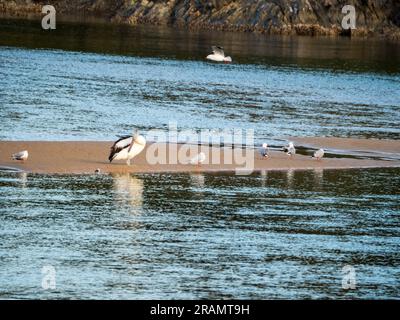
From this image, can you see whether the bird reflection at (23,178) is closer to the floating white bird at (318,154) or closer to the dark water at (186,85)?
the dark water at (186,85)

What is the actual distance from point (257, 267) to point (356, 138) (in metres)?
15.4

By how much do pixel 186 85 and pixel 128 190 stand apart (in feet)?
81.0

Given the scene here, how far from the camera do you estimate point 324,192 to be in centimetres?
2623

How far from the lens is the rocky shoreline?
93.2m

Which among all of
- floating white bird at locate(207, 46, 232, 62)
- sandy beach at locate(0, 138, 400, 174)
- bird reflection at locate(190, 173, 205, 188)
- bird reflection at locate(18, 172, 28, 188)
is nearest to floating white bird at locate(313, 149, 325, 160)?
sandy beach at locate(0, 138, 400, 174)

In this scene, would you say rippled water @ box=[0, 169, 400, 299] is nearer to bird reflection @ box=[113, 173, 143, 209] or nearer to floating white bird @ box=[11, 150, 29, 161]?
bird reflection @ box=[113, 173, 143, 209]

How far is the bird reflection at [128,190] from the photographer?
24.1m

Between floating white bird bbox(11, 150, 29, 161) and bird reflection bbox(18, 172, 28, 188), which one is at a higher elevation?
floating white bird bbox(11, 150, 29, 161)

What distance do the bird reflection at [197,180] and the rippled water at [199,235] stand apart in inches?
1.6

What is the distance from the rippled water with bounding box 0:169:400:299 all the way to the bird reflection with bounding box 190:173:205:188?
40 mm

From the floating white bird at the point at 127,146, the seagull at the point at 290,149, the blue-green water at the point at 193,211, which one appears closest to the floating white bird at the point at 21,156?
the blue-green water at the point at 193,211

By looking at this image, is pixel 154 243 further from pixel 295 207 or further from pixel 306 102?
pixel 306 102

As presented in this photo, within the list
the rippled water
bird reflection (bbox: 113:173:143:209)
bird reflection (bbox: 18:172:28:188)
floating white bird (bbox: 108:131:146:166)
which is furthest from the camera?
floating white bird (bbox: 108:131:146:166)

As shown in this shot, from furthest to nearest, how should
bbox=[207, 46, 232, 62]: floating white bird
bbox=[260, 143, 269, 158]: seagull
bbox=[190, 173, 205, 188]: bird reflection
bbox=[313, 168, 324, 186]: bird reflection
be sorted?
bbox=[207, 46, 232, 62]: floating white bird → bbox=[260, 143, 269, 158]: seagull → bbox=[313, 168, 324, 186]: bird reflection → bbox=[190, 173, 205, 188]: bird reflection
